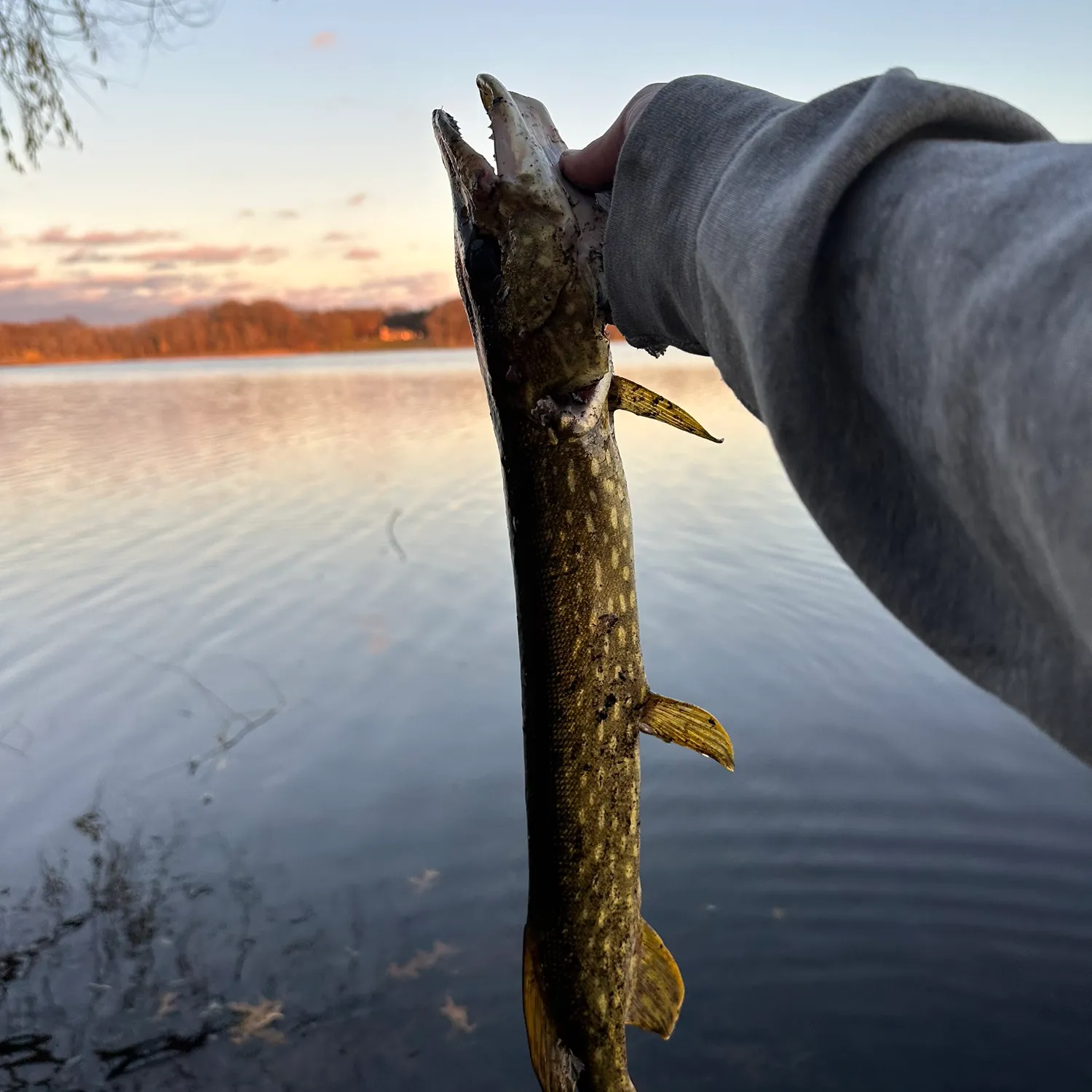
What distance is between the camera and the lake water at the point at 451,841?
404 centimetres

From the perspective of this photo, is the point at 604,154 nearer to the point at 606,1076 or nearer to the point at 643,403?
the point at 643,403

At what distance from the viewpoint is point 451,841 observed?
213 inches

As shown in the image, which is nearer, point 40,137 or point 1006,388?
point 1006,388

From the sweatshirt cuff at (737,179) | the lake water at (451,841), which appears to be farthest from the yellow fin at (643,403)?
the lake water at (451,841)

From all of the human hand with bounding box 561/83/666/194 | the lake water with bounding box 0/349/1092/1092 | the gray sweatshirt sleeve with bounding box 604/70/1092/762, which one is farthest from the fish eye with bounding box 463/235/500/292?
the lake water with bounding box 0/349/1092/1092

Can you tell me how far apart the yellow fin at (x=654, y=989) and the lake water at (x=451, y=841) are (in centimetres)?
164

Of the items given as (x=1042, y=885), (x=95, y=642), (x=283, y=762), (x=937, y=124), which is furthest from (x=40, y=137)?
(x=1042, y=885)

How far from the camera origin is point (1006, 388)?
87 centimetres

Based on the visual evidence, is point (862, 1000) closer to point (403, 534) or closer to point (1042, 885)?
point (1042, 885)

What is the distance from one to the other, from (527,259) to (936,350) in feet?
4.18

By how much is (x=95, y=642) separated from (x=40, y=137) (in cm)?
463


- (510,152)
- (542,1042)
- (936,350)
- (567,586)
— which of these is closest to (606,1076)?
(542,1042)

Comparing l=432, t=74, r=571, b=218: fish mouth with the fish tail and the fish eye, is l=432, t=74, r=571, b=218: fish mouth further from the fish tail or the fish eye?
the fish tail

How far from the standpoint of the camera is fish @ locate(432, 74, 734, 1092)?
6.82 feet
